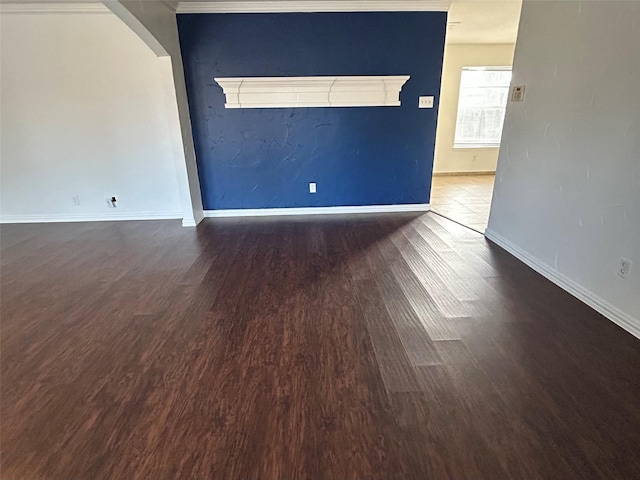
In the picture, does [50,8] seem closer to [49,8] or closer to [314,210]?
[49,8]

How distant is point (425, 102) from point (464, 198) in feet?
5.79

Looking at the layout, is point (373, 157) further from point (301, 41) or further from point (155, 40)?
point (155, 40)

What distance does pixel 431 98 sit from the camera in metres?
4.11

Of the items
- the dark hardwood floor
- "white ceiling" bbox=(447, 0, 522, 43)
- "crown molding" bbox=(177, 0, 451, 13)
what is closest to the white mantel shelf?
"crown molding" bbox=(177, 0, 451, 13)

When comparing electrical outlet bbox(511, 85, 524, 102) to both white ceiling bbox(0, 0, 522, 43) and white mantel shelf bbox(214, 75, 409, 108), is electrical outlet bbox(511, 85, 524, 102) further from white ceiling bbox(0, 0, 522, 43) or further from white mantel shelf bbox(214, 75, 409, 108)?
white ceiling bbox(0, 0, 522, 43)

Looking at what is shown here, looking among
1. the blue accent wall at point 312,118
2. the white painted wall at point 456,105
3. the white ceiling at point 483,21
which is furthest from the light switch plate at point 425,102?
the white painted wall at point 456,105

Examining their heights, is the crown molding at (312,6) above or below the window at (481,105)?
above

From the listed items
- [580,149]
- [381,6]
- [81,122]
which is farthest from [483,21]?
[81,122]

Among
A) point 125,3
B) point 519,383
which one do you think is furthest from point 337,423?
point 125,3

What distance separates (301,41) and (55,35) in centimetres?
267

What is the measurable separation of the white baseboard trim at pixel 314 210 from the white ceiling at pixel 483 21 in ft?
7.75

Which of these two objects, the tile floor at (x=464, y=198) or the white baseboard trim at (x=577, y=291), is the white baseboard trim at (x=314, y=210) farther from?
the white baseboard trim at (x=577, y=291)

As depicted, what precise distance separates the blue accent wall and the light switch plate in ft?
0.19

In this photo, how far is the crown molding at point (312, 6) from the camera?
3611mm
